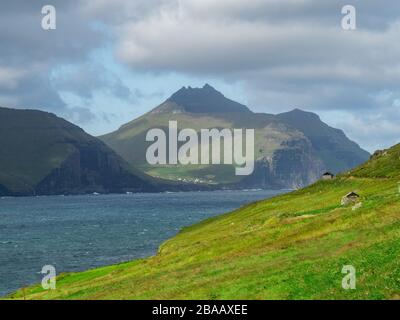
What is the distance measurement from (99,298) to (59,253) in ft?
318

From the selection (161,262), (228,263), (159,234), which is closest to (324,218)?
(228,263)

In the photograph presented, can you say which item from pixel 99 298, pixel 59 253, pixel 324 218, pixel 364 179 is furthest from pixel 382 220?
pixel 59 253

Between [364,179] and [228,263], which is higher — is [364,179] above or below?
above

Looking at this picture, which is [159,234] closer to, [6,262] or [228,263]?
[6,262]

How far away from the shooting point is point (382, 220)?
57125 mm

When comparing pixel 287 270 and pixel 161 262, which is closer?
pixel 287 270

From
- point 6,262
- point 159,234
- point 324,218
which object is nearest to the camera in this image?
point 324,218
